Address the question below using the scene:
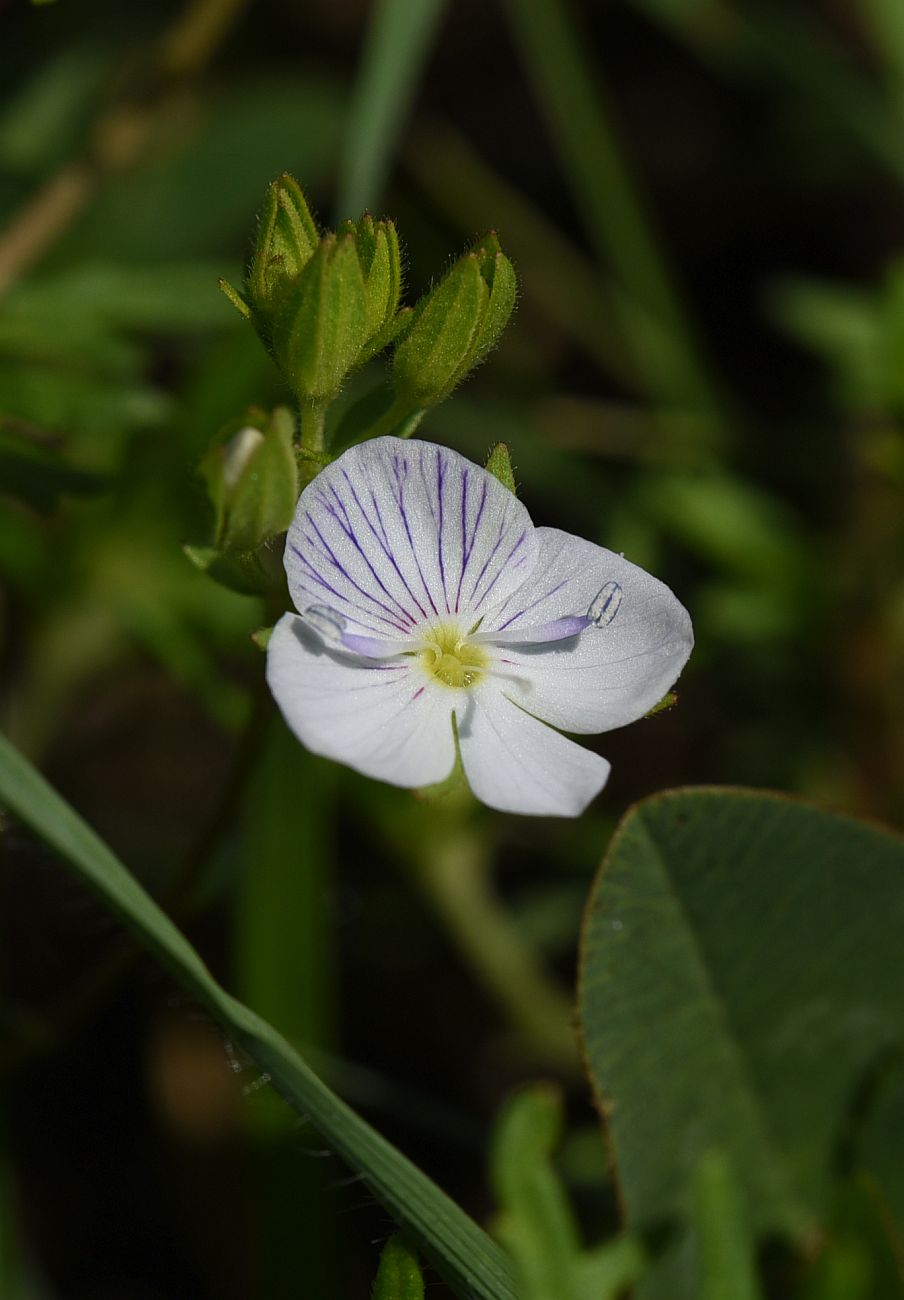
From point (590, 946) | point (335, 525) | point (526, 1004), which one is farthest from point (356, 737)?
point (526, 1004)

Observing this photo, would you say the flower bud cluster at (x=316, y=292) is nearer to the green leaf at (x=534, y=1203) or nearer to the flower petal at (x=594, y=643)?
the flower petal at (x=594, y=643)

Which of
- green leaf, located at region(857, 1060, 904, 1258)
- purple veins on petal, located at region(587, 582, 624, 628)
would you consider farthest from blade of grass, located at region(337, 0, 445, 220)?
green leaf, located at region(857, 1060, 904, 1258)

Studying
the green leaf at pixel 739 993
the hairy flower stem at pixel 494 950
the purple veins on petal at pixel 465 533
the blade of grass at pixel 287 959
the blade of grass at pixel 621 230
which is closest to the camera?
the purple veins on petal at pixel 465 533

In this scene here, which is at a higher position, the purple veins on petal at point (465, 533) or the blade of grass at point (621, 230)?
the blade of grass at point (621, 230)

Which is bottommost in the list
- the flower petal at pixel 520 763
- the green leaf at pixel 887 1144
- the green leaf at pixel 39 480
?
the green leaf at pixel 887 1144

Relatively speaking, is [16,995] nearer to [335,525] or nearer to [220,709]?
[220,709]

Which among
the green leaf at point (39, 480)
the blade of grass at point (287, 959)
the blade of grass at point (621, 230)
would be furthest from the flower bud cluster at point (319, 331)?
the blade of grass at point (621, 230)

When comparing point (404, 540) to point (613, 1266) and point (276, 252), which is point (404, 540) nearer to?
point (276, 252)
